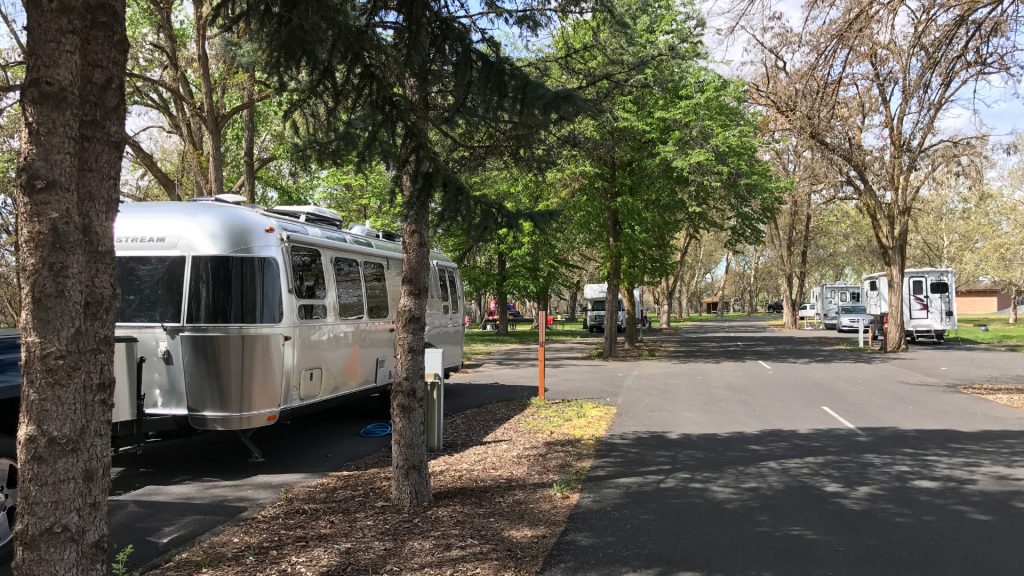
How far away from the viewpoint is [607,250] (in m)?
22.4

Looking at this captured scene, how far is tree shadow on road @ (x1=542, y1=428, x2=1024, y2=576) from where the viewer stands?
457 cm

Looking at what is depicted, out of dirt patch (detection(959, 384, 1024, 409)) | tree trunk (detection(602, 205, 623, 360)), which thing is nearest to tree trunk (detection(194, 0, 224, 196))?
tree trunk (detection(602, 205, 623, 360))

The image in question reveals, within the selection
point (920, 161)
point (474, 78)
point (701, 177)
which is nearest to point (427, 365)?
point (474, 78)

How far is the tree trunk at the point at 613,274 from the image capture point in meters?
22.0

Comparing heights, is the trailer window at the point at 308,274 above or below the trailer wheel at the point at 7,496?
above

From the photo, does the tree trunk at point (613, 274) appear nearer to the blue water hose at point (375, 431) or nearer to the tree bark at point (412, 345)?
the blue water hose at point (375, 431)

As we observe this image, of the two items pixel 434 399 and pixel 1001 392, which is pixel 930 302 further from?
pixel 434 399

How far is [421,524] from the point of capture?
17.3ft

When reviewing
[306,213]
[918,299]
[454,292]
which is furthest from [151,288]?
[918,299]

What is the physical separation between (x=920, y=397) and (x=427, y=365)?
969 cm

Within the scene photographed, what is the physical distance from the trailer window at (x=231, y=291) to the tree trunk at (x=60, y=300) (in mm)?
4227

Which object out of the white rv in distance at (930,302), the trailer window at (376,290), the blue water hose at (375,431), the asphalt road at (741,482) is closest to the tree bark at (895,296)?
the white rv in distance at (930,302)

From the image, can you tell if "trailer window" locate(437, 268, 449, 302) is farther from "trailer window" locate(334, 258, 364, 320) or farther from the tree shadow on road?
the tree shadow on road

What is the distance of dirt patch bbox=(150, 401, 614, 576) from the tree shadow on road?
0.95ft
